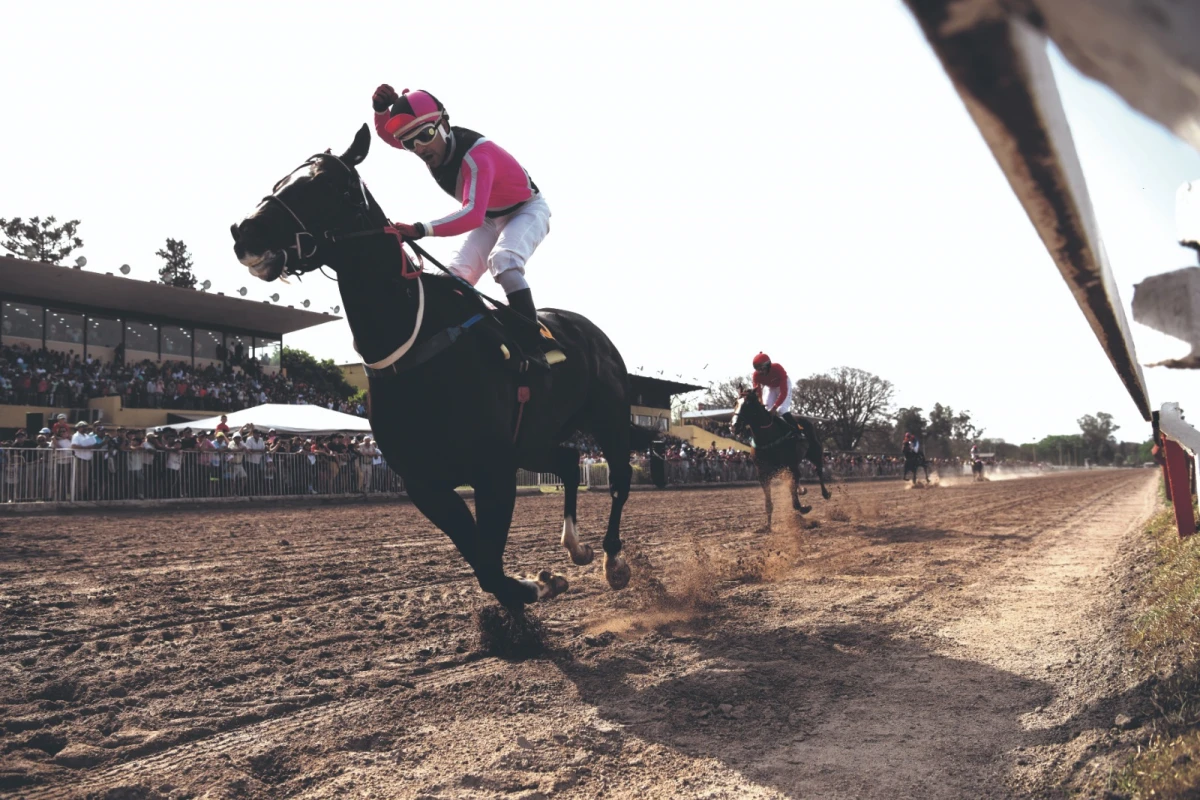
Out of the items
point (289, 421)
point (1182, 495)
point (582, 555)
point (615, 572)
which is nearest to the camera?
point (615, 572)

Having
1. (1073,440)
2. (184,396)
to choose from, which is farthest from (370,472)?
(1073,440)

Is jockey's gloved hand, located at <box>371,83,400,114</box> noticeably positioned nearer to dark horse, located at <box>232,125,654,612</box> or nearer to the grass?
dark horse, located at <box>232,125,654,612</box>

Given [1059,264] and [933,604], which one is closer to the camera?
[1059,264]

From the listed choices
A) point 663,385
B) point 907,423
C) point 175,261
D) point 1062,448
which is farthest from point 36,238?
point 1062,448

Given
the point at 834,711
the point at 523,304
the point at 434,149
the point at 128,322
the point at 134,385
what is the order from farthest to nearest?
the point at 128,322 → the point at 134,385 → the point at 523,304 → the point at 434,149 → the point at 834,711

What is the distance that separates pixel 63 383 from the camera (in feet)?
90.8

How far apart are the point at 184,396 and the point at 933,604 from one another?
1223 inches

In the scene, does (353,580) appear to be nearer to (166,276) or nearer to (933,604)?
(933,604)

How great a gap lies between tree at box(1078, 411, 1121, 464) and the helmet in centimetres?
17570

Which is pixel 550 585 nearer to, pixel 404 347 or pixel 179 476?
pixel 404 347

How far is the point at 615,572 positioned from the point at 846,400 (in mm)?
84870

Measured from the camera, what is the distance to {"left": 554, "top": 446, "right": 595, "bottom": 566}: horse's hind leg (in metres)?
5.96

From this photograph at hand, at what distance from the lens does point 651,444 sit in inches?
289

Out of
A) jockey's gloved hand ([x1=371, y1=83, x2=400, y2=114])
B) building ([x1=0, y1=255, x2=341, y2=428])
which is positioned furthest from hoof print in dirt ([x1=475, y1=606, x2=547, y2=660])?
building ([x1=0, y1=255, x2=341, y2=428])
